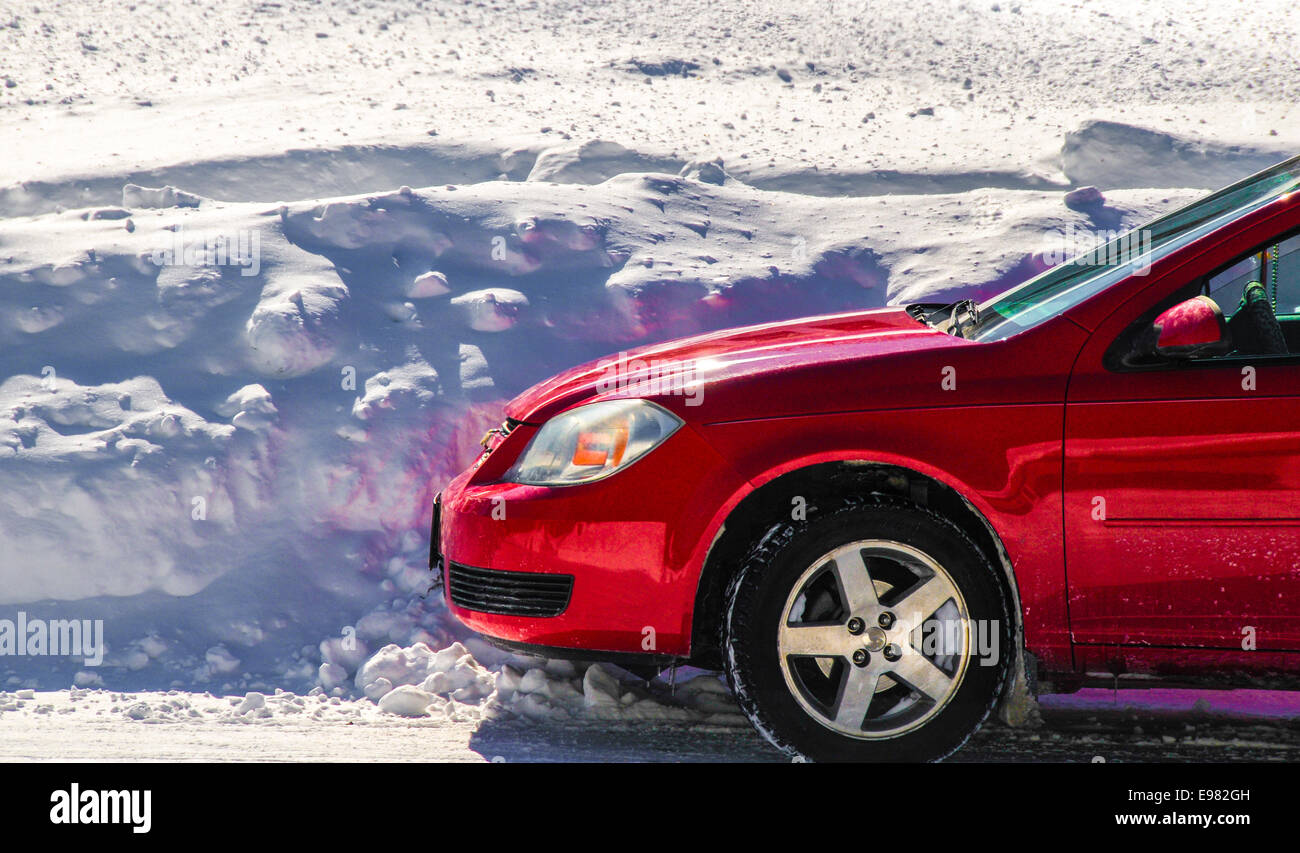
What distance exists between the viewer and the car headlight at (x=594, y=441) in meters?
3.03

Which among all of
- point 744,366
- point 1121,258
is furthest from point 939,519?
point 1121,258

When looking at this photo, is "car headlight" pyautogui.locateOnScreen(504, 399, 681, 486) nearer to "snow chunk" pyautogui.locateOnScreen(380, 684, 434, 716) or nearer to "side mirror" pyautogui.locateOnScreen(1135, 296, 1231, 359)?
"snow chunk" pyautogui.locateOnScreen(380, 684, 434, 716)

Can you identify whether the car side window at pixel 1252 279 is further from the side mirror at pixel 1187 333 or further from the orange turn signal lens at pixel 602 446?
the orange turn signal lens at pixel 602 446

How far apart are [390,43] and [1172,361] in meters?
22.5

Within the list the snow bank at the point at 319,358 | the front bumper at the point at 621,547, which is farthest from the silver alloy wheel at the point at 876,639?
the snow bank at the point at 319,358

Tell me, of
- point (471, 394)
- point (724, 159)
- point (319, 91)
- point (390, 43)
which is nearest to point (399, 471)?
point (471, 394)

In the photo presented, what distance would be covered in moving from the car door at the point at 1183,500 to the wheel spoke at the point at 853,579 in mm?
519

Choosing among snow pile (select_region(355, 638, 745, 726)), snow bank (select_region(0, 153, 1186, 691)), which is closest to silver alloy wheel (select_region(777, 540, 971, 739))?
snow pile (select_region(355, 638, 745, 726))

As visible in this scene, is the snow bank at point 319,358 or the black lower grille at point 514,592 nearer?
the black lower grille at point 514,592

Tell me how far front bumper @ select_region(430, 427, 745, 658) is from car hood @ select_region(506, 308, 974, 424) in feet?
0.59

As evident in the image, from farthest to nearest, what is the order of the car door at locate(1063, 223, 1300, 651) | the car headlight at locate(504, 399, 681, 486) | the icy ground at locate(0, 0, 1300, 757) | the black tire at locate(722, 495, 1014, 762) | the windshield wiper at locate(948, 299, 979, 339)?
the icy ground at locate(0, 0, 1300, 757) < the windshield wiper at locate(948, 299, 979, 339) < the car headlight at locate(504, 399, 681, 486) < the black tire at locate(722, 495, 1014, 762) < the car door at locate(1063, 223, 1300, 651)

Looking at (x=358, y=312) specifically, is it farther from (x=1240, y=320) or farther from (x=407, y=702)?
(x=1240, y=320)

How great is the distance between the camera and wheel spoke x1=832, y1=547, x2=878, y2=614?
293cm
